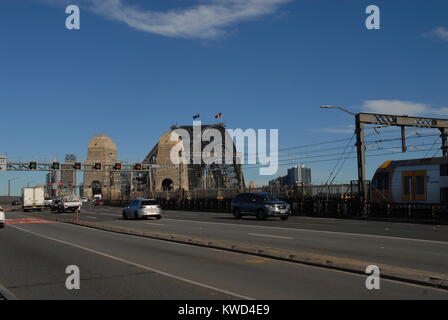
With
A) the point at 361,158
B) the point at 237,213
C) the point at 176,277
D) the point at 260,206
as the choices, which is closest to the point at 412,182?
the point at 361,158

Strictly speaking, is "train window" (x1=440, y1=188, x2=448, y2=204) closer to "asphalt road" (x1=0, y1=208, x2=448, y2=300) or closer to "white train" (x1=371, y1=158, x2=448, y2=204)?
"white train" (x1=371, y1=158, x2=448, y2=204)

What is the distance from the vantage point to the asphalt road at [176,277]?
8.38 meters

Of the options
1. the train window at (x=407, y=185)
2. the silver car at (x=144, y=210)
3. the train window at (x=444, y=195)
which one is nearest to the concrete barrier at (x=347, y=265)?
the silver car at (x=144, y=210)

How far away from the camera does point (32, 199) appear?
2424 inches

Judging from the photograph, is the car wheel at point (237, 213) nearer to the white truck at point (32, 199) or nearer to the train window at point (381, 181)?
the train window at point (381, 181)

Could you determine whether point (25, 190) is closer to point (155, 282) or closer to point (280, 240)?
point (280, 240)

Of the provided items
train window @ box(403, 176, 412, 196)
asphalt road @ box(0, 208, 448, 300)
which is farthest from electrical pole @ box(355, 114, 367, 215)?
asphalt road @ box(0, 208, 448, 300)

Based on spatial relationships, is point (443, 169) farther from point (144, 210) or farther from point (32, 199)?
point (32, 199)

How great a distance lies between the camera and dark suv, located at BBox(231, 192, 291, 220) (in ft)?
99.6

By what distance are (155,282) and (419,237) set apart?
1210cm

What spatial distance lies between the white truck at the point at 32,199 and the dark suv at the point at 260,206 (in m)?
37.0

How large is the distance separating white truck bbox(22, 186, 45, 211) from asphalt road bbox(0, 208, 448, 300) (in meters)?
49.4
